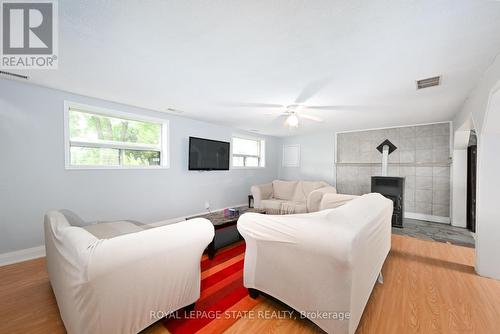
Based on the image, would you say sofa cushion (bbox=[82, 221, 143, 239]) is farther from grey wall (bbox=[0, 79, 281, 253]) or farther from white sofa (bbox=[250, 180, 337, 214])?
white sofa (bbox=[250, 180, 337, 214])

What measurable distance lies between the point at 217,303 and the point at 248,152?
15.8ft

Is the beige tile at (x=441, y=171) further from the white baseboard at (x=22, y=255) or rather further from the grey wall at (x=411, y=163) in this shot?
the white baseboard at (x=22, y=255)

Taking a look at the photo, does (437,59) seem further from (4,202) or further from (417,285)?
(4,202)

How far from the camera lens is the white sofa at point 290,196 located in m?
4.25

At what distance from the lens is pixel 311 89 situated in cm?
264

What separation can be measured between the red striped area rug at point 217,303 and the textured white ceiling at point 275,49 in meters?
2.34

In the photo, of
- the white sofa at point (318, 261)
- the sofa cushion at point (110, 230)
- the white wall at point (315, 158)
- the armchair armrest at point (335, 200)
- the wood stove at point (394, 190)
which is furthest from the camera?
the white wall at point (315, 158)

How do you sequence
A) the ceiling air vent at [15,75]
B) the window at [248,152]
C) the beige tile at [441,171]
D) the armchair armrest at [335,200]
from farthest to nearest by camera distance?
the window at [248,152]
the beige tile at [441,171]
the armchair armrest at [335,200]
the ceiling air vent at [15,75]

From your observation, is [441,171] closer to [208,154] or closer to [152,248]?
[208,154]

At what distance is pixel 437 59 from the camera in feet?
6.15

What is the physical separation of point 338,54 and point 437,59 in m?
1.00

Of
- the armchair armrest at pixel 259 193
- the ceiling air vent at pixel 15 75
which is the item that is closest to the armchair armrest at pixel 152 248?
the ceiling air vent at pixel 15 75

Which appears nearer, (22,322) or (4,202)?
(22,322)

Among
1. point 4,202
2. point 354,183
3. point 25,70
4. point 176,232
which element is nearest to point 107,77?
point 25,70
